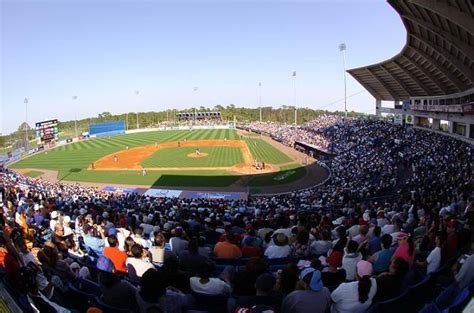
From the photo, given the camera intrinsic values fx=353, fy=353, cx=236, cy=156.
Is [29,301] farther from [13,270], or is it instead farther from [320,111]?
[320,111]

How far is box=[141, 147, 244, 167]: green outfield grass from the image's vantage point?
42.7 m

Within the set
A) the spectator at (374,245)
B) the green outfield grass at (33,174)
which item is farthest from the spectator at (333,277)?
the green outfield grass at (33,174)

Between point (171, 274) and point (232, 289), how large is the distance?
879 mm

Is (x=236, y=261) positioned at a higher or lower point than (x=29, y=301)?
lower

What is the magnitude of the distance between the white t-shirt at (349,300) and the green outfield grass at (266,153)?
38.0 meters

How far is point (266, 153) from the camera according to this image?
160 feet

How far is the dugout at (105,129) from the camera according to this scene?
83256mm

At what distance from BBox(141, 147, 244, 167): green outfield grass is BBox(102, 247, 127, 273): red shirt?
35.1 m

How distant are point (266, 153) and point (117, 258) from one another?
43237mm

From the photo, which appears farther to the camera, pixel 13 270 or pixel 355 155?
pixel 355 155

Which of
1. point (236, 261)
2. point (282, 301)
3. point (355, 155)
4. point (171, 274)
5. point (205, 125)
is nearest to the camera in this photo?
point (282, 301)

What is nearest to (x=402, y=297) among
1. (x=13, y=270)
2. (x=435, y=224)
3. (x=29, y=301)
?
(x=435, y=224)

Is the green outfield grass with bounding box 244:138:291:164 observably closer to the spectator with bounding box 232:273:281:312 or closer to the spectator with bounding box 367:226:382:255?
the spectator with bounding box 367:226:382:255

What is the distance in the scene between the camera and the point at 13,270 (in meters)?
4.54
